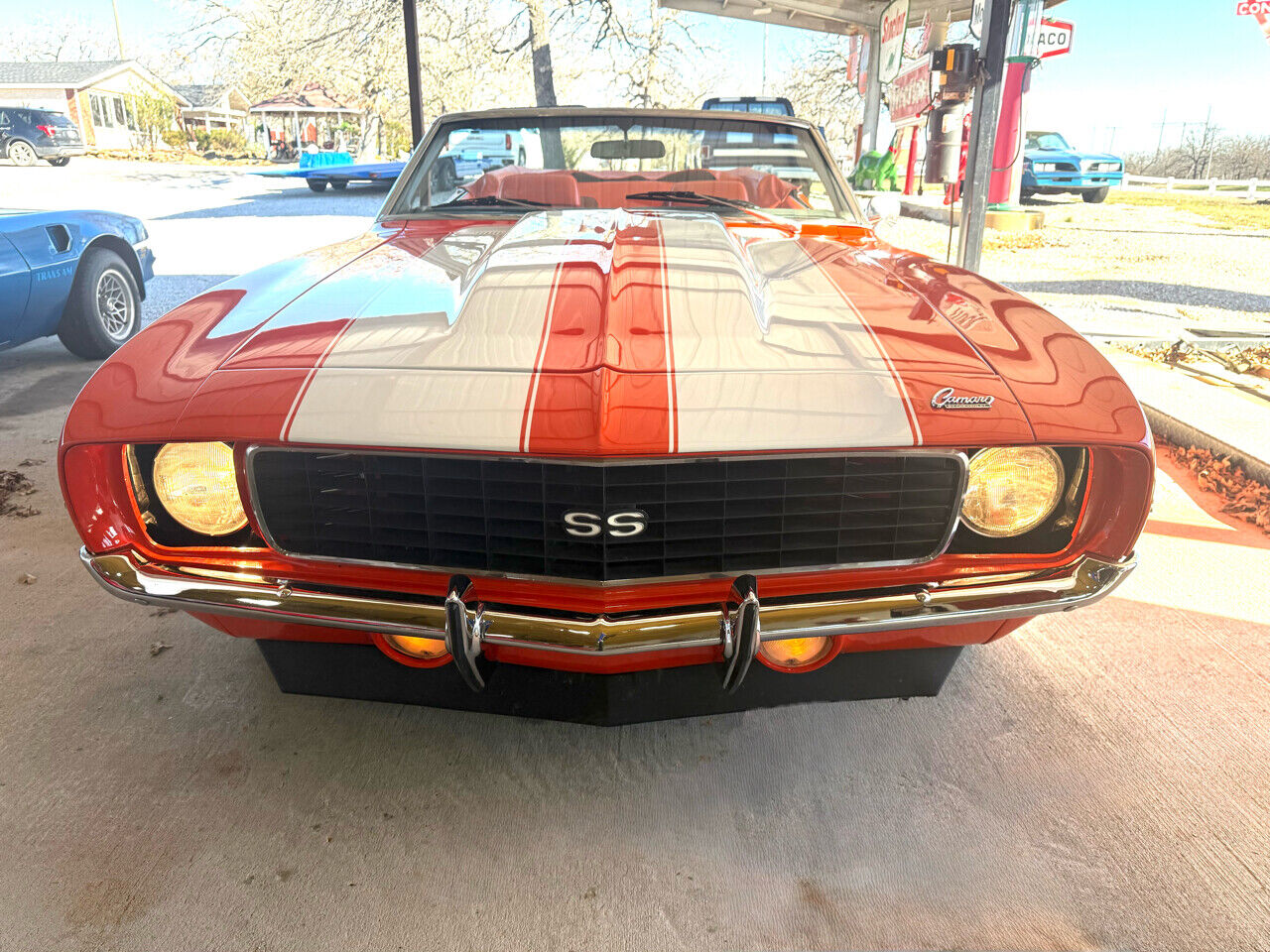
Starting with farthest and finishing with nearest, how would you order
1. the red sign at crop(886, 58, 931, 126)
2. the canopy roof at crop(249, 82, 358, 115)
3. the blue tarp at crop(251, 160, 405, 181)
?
the canopy roof at crop(249, 82, 358, 115) < the blue tarp at crop(251, 160, 405, 181) < the red sign at crop(886, 58, 931, 126)

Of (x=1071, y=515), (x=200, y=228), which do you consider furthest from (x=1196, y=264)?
(x=200, y=228)

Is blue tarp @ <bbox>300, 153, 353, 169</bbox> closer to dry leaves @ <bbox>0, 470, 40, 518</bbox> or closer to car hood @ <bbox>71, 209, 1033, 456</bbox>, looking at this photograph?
dry leaves @ <bbox>0, 470, 40, 518</bbox>

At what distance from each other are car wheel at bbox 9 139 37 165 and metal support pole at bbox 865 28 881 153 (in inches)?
861

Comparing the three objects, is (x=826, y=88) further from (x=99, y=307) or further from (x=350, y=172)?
(x=99, y=307)

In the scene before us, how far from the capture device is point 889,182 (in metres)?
14.4

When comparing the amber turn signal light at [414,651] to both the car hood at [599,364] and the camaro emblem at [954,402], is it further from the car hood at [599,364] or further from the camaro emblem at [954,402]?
the camaro emblem at [954,402]

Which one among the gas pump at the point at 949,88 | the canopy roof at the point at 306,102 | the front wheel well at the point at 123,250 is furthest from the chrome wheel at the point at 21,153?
the gas pump at the point at 949,88

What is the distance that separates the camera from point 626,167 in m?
3.16

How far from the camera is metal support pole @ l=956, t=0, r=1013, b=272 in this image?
429 cm

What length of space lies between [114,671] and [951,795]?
6.52 feet

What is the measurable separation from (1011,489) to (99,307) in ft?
17.1

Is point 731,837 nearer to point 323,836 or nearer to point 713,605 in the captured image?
point 713,605

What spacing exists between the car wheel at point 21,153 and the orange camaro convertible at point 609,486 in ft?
90.8

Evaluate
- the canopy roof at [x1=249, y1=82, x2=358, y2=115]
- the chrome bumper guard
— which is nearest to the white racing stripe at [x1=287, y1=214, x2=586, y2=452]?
the chrome bumper guard
